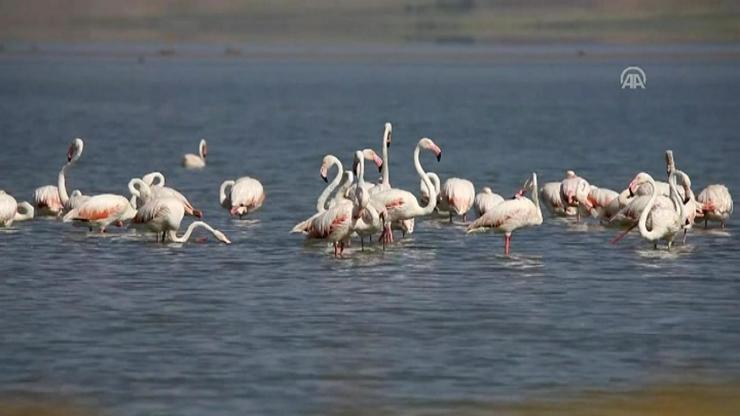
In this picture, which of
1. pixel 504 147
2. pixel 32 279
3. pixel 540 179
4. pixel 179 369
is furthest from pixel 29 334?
pixel 504 147

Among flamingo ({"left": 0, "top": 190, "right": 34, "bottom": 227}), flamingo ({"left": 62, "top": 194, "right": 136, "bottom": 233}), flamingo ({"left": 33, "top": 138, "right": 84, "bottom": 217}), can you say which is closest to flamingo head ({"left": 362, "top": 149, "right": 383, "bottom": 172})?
flamingo ({"left": 62, "top": 194, "right": 136, "bottom": 233})

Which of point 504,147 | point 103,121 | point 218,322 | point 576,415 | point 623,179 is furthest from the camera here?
point 103,121

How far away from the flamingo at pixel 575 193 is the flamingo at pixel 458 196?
1.49 meters

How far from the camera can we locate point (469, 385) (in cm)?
1530

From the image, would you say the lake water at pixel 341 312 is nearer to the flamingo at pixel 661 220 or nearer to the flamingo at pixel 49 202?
the flamingo at pixel 661 220

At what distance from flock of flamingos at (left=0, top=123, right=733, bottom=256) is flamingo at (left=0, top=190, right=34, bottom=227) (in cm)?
1

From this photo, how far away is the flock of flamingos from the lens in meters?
23.7

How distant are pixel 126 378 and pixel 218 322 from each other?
305 centimetres

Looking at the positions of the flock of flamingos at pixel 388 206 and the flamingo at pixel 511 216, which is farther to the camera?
the flamingo at pixel 511 216

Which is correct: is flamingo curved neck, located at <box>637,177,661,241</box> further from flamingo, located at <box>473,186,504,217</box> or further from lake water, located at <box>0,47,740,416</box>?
flamingo, located at <box>473,186,504,217</box>

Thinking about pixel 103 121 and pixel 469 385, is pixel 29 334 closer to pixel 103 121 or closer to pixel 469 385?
pixel 469 385

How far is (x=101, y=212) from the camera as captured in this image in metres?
25.4

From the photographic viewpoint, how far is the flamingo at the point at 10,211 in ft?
86.1
